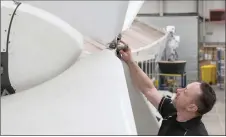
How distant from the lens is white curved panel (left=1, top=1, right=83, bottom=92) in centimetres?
69

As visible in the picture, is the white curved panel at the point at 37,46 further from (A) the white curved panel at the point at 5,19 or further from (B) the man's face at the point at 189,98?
(B) the man's face at the point at 189,98

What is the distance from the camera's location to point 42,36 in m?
0.71

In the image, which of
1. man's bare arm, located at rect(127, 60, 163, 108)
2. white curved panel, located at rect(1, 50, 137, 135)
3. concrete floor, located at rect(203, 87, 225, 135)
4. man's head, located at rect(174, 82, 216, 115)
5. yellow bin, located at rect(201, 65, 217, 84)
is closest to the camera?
white curved panel, located at rect(1, 50, 137, 135)

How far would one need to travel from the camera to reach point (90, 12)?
72 centimetres

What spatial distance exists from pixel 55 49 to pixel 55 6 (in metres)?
0.10

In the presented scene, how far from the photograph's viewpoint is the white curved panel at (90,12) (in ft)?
2.29

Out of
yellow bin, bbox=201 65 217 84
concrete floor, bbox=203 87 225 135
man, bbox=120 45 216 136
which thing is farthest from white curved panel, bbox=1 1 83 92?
→ yellow bin, bbox=201 65 217 84

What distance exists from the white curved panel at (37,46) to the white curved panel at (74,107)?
0.03 m

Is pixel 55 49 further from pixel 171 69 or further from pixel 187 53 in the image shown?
pixel 187 53

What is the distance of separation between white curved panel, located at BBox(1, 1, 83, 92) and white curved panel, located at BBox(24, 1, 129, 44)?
2 cm

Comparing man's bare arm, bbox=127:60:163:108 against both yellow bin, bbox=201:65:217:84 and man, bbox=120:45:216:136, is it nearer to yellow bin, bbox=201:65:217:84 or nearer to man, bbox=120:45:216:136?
man, bbox=120:45:216:136

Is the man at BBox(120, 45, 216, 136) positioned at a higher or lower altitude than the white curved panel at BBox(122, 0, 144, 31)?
lower

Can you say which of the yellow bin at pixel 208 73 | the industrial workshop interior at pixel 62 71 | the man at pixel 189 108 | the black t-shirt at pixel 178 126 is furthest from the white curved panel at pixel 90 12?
the yellow bin at pixel 208 73

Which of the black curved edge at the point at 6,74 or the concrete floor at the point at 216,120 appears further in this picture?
the concrete floor at the point at 216,120
